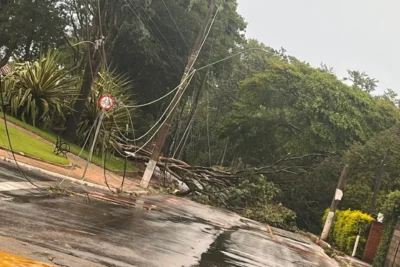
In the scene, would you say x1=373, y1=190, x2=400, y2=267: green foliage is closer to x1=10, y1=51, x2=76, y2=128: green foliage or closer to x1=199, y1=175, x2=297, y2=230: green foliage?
x1=199, y1=175, x2=297, y2=230: green foliage

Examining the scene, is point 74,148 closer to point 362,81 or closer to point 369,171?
point 369,171

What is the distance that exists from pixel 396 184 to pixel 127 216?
19.8 m

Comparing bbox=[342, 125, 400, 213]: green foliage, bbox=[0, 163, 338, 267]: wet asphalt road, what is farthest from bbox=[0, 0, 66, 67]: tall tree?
bbox=[0, 163, 338, 267]: wet asphalt road

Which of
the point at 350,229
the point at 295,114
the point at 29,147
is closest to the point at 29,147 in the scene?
the point at 29,147

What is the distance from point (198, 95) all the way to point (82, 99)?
1361 cm

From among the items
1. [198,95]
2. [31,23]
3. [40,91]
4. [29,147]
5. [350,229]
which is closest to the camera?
[29,147]

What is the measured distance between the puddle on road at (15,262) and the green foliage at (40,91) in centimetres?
1885

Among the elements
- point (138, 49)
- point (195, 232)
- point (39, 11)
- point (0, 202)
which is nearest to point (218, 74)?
point (138, 49)

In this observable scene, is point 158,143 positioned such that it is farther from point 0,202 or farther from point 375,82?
point 375,82

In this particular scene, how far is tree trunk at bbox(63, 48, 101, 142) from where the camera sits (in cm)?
2467

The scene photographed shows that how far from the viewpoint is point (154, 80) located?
3553 cm

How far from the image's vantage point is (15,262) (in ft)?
16.0

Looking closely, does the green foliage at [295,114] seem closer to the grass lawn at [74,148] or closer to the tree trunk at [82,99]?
the grass lawn at [74,148]

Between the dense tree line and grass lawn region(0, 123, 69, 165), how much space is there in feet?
9.15
